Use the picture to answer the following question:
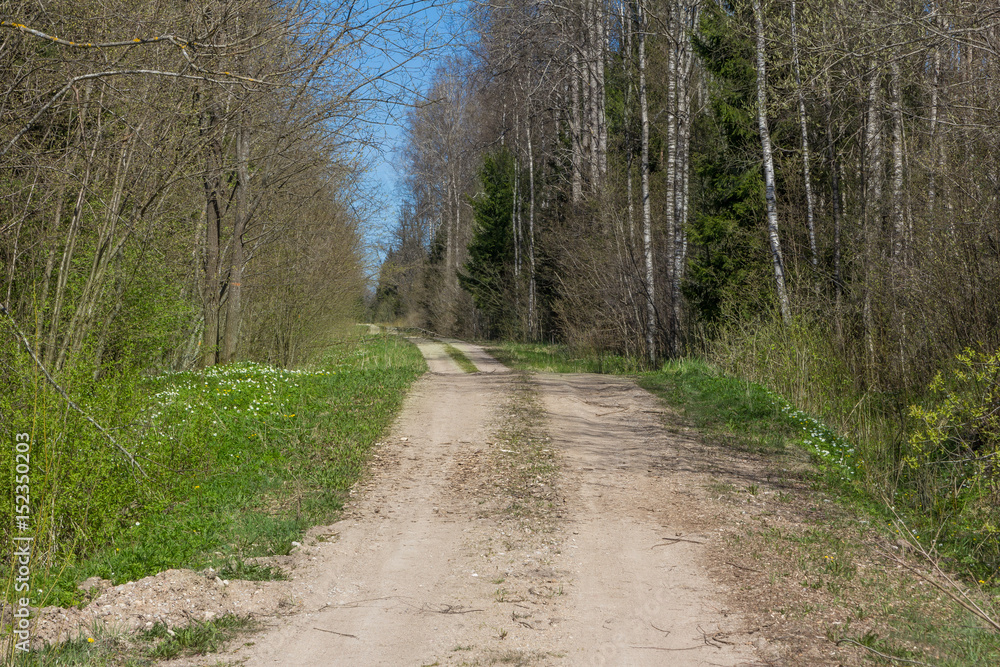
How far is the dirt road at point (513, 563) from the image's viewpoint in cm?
473

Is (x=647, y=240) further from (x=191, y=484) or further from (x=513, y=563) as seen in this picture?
(x=513, y=563)

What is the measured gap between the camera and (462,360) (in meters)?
22.7

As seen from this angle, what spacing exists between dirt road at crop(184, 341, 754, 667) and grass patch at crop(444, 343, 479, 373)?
859cm

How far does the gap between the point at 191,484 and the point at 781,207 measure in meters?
15.4

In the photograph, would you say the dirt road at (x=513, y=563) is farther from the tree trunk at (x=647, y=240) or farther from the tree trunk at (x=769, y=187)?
the tree trunk at (x=647, y=240)

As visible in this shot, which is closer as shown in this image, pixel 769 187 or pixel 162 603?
pixel 162 603

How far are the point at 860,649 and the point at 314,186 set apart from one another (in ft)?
58.1

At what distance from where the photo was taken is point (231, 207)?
1678 cm

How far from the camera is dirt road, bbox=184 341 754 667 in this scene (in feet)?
15.5

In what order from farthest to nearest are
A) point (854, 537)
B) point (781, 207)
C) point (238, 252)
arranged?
point (781, 207) → point (238, 252) → point (854, 537)

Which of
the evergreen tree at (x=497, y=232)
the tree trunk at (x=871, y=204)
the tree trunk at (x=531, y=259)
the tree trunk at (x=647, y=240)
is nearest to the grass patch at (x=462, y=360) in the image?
the tree trunk at (x=647, y=240)

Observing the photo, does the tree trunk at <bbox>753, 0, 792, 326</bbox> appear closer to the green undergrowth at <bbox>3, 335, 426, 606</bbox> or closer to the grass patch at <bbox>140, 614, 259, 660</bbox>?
the green undergrowth at <bbox>3, 335, 426, 606</bbox>

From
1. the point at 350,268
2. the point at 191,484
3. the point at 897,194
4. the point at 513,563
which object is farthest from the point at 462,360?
the point at 513,563

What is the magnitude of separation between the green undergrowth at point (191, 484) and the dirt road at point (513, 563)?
1.54 feet
